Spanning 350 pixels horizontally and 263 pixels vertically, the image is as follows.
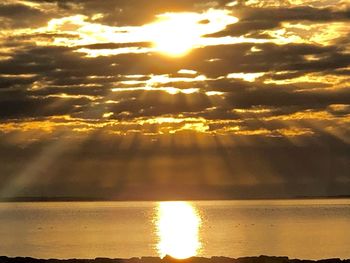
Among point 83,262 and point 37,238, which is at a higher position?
point 83,262

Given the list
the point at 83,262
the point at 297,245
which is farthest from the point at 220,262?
the point at 297,245

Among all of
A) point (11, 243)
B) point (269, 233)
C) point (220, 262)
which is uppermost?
point (220, 262)

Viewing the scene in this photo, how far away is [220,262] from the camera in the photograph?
52.8 metres

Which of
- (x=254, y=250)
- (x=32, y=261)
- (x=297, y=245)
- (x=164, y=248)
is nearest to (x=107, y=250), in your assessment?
(x=164, y=248)

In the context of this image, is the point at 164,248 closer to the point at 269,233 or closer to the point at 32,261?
the point at 269,233

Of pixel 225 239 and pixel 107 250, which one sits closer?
pixel 107 250

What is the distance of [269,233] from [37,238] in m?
39.5

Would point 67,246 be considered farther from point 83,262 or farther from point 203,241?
point 83,262

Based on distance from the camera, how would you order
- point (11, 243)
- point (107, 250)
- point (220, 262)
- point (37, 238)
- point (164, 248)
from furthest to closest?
point (37, 238), point (11, 243), point (164, 248), point (107, 250), point (220, 262)

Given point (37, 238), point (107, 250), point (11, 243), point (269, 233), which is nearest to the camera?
point (107, 250)

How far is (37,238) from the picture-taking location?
5153 inches

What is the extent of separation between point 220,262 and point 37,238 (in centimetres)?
8196

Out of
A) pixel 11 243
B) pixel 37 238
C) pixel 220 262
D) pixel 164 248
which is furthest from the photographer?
pixel 37 238

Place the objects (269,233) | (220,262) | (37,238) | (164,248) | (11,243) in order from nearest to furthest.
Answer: (220,262) < (164,248) < (11,243) < (37,238) < (269,233)
